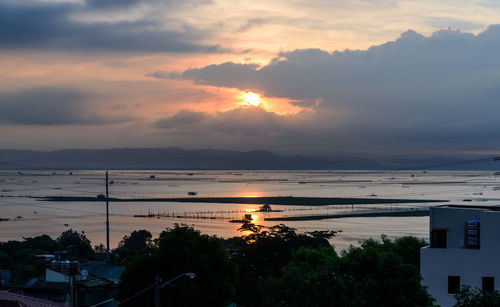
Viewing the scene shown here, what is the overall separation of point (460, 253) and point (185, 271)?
10.2 meters

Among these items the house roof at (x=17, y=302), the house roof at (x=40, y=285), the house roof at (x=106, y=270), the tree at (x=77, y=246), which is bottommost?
the tree at (x=77, y=246)

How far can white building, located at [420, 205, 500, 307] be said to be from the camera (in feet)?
67.8

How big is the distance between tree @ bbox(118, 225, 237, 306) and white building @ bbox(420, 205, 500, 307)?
25.6ft

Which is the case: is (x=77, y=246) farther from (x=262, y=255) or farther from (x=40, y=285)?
(x=40, y=285)

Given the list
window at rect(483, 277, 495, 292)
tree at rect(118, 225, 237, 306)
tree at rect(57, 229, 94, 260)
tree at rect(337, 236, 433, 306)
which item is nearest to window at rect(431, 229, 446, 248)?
tree at rect(337, 236, 433, 306)

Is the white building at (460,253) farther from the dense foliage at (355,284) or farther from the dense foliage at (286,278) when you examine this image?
the dense foliage at (355,284)

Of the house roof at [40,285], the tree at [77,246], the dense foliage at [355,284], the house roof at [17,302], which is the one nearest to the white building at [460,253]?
the dense foliage at [355,284]

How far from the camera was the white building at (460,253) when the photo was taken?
2066 cm

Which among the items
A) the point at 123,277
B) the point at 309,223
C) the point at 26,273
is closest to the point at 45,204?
the point at 309,223

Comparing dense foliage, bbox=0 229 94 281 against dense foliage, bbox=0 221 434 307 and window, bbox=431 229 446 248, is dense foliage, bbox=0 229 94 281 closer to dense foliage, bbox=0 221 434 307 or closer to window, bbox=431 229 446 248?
dense foliage, bbox=0 221 434 307

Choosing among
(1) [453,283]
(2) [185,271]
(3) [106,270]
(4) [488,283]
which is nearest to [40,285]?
(3) [106,270]

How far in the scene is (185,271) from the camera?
22.9 meters

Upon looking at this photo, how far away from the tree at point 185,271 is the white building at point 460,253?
7.79 meters

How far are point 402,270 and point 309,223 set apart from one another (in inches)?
2282
